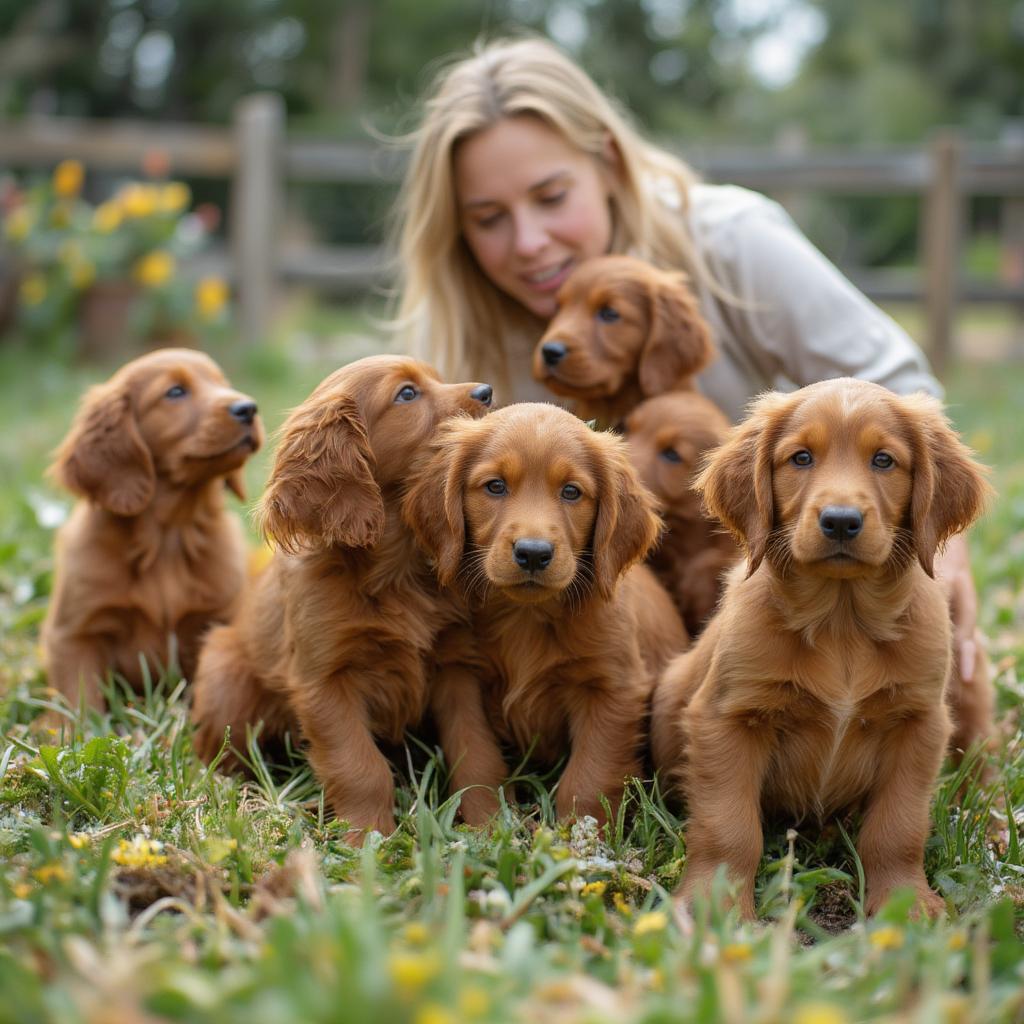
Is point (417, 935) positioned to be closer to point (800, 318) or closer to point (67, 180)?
point (800, 318)

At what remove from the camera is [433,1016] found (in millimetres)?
1657

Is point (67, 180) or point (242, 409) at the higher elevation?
point (67, 180)

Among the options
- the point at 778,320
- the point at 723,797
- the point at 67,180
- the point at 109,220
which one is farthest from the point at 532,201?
the point at 67,180

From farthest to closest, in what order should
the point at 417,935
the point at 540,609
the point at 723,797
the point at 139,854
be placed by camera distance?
1. the point at 540,609
2. the point at 723,797
3. the point at 139,854
4. the point at 417,935

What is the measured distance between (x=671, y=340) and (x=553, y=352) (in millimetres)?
452

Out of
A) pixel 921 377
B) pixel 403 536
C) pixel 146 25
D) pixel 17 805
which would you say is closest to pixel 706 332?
pixel 921 377

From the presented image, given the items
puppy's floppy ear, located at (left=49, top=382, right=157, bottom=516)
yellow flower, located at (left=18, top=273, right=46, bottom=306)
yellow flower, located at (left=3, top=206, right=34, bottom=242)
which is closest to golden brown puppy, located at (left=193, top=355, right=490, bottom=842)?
puppy's floppy ear, located at (left=49, top=382, right=157, bottom=516)

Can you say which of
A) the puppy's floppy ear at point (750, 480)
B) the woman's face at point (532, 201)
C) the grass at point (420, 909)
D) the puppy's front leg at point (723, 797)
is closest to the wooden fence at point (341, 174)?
the woman's face at point (532, 201)

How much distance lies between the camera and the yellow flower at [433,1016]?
1.65 m

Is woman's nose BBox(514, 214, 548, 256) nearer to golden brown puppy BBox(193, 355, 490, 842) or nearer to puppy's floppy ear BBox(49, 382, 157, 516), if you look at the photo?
golden brown puppy BBox(193, 355, 490, 842)

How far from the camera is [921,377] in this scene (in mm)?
4570

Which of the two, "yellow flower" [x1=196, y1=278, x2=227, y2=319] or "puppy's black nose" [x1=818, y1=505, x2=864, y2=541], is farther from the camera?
"yellow flower" [x1=196, y1=278, x2=227, y2=319]

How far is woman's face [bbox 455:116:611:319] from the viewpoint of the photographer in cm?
481

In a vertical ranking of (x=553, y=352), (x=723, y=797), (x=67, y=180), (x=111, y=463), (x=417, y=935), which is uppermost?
(x=67, y=180)
